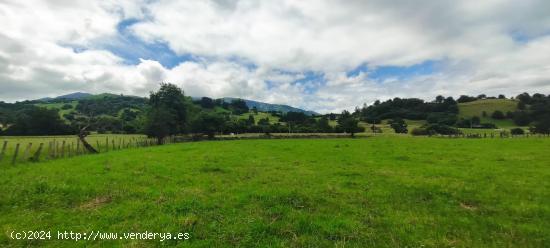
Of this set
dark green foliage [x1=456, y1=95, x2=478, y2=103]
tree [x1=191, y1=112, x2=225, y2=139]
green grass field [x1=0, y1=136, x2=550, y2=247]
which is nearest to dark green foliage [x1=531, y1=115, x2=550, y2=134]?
green grass field [x1=0, y1=136, x2=550, y2=247]

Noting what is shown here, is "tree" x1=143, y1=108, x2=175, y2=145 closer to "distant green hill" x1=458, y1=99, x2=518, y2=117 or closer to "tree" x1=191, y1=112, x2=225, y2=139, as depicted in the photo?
"tree" x1=191, y1=112, x2=225, y2=139

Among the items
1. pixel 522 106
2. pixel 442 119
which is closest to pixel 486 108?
pixel 522 106

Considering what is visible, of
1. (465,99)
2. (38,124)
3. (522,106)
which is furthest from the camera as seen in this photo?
(465,99)

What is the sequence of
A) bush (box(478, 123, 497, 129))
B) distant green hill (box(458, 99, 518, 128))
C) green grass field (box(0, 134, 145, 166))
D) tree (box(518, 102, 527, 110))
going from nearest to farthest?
green grass field (box(0, 134, 145, 166))
bush (box(478, 123, 497, 129))
distant green hill (box(458, 99, 518, 128))
tree (box(518, 102, 527, 110))

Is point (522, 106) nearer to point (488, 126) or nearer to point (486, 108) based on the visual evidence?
point (486, 108)

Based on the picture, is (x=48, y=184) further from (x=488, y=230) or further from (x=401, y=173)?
(x=401, y=173)

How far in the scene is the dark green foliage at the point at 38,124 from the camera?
3177 inches

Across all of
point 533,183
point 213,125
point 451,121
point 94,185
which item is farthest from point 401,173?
point 451,121

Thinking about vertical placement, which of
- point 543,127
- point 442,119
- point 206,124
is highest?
point 442,119

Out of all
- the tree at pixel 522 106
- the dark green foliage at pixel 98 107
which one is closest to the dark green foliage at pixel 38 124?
the dark green foliage at pixel 98 107

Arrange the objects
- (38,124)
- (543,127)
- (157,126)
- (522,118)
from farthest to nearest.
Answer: (522,118) → (543,127) → (38,124) → (157,126)

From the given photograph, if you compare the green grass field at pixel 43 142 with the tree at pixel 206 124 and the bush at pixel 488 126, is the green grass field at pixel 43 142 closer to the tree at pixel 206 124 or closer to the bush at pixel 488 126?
the tree at pixel 206 124

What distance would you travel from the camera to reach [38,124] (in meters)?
82.6

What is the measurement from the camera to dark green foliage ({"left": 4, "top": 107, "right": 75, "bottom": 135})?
265 feet
